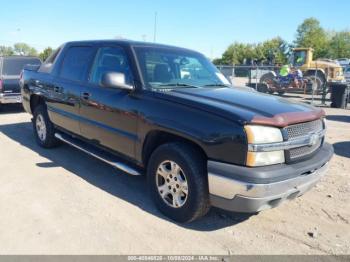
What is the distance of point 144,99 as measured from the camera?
4.05 m

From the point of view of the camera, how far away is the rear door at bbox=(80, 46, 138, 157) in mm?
4266

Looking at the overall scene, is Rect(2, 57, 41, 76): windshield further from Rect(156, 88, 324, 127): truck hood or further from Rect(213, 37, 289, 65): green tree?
Rect(213, 37, 289, 65): green tree

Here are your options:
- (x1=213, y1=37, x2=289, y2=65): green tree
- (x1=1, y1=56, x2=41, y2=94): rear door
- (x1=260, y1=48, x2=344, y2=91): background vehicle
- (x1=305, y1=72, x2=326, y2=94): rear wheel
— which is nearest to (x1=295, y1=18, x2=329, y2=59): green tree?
(x1=213, y1=37, x2=289, y2=65): green tree

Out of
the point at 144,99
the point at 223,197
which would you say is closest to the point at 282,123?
the point at 223,197

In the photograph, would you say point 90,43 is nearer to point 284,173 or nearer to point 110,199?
point 110,199

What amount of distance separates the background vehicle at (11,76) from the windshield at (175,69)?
7484 millimetres

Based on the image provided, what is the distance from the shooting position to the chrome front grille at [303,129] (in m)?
3.43

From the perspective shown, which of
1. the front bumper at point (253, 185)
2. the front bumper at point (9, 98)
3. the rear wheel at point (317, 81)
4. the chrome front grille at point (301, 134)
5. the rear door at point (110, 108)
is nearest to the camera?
the front bumper at point (253, 185)

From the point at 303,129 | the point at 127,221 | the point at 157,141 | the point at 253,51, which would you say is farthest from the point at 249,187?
the point at 253,51

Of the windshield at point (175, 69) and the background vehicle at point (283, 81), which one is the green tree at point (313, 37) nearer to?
the background vehicle at point (283, 81)

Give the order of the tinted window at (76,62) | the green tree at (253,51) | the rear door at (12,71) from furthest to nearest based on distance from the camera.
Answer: the green tree at (253,51)
the rear door at (12,71)
the tinted window at (76,62)

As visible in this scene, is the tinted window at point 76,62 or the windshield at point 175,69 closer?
the windshield at point 175,69

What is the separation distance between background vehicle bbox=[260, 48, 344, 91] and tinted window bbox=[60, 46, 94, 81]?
15.9 m

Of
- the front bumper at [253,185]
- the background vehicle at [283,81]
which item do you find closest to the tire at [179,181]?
the front bumper at [253,185]
